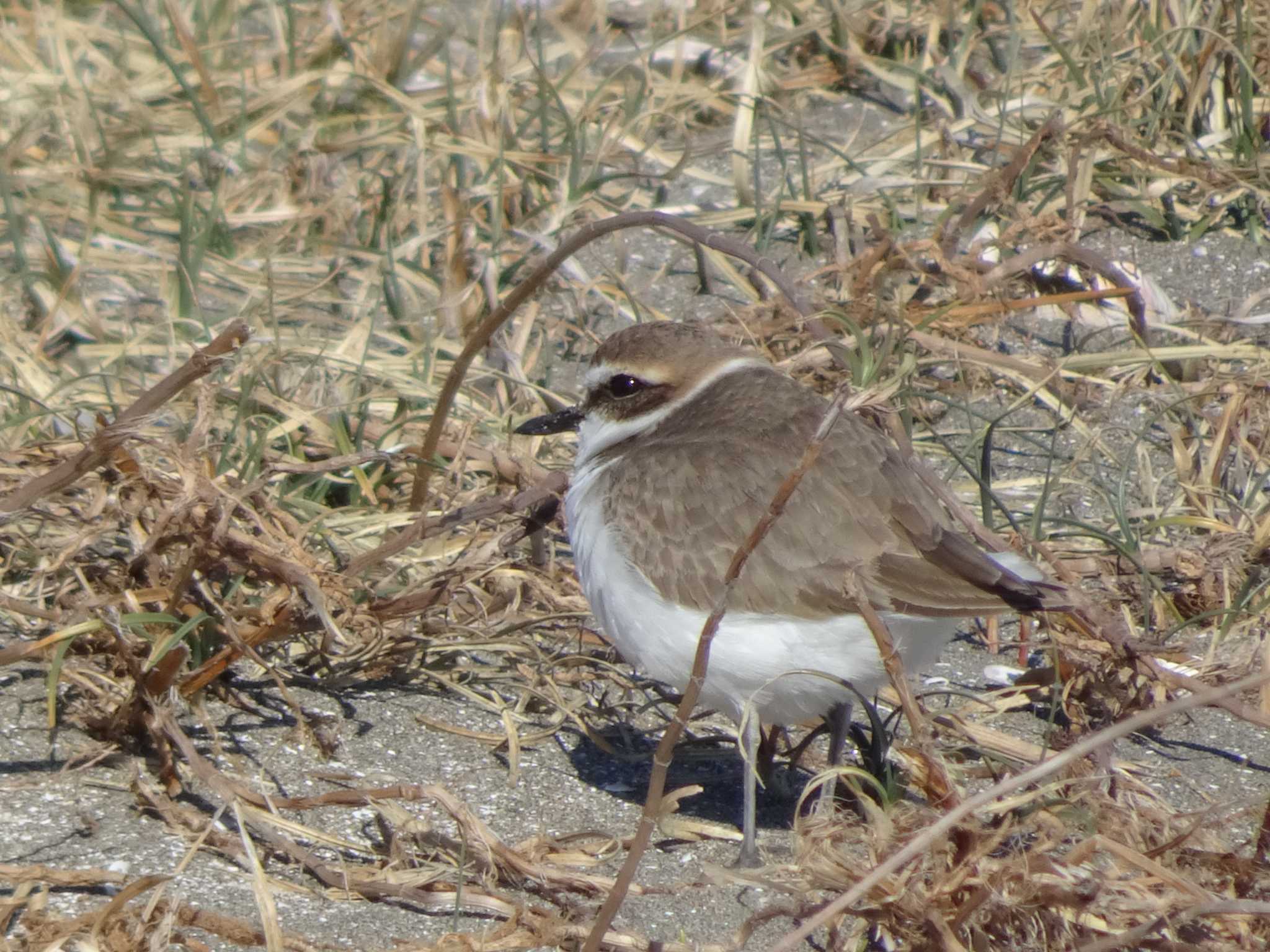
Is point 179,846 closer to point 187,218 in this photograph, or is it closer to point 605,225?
point 605,225

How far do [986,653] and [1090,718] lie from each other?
1.66 feet

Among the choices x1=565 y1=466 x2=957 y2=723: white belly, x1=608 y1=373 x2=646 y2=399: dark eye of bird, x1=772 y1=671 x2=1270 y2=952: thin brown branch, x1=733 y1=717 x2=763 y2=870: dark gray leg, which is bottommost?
x1=733 y1=717 x2=763 y2=870: dark gray leg

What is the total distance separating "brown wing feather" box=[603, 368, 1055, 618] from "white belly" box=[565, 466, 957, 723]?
0.13 feet

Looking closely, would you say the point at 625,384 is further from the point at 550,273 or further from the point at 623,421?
the point at 550,273

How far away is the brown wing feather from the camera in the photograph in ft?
11.0

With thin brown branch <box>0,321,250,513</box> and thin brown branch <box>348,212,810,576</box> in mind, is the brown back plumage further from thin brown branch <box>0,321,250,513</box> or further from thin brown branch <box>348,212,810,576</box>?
thin brown branch <box>0,321,250,513</box>

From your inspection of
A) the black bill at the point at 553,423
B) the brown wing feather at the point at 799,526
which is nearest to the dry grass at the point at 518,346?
the black bill at the point at 553,423

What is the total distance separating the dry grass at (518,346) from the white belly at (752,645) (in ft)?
1.36

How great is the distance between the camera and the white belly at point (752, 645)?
340cm

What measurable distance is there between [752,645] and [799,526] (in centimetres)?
28

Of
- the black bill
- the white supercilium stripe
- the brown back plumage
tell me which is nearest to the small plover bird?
the brown back plumage

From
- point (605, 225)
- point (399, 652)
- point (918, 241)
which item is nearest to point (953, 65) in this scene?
point (918, 241)

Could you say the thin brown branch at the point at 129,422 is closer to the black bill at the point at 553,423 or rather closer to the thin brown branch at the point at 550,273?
the thin brown branch at the point at 550,273

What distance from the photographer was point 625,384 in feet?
13.9
